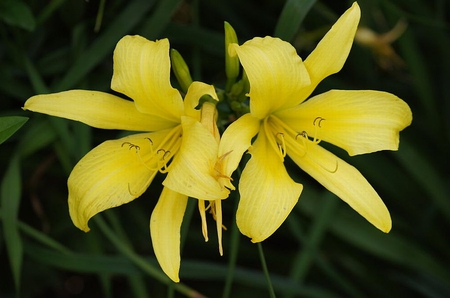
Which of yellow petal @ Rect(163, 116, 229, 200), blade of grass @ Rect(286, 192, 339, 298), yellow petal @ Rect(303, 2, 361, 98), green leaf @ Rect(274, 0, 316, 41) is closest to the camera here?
yellow petal @ Rect(163, 116, 229, 200)

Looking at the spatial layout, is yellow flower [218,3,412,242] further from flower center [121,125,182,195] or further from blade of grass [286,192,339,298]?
blade of grass [286,192,339,298]

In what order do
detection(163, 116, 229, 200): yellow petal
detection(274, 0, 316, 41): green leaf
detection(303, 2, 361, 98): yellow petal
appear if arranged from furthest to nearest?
detection(274, 0, 316, 41): green leaf < detection(303, 2, 361, 98): yellow petal < detection(163, 116, 229, 200): yellow petal

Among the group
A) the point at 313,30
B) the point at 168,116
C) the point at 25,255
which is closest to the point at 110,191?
the point at 168,116

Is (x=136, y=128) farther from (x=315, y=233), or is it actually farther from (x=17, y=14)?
(x=315, y=233)

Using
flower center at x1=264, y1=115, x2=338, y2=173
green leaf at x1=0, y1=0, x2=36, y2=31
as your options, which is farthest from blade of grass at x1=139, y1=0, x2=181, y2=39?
flower center at x1=264, y1=115, x2=338, y2=173

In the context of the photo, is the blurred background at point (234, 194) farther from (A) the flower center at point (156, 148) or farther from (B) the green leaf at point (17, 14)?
(A) the flower center at point (156, 148)

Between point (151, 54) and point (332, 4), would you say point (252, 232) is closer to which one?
point (151, 54)

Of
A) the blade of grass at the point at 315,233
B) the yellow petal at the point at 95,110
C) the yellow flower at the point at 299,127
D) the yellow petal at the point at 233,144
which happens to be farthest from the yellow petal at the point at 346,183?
the blade of grass at the point at 315,233
